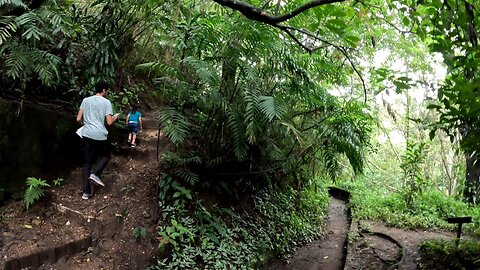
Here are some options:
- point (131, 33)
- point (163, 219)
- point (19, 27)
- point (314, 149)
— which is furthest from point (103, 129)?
point (314, 149)

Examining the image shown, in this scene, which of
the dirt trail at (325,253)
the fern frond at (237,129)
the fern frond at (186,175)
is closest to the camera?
the fern frond at (237,129)

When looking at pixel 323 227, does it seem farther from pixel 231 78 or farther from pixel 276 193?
pixel 231 78

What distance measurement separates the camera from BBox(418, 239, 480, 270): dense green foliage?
5173mm

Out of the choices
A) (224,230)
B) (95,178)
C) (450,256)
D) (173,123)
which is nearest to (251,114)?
(173,123)

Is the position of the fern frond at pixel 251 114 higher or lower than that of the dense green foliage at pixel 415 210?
higher

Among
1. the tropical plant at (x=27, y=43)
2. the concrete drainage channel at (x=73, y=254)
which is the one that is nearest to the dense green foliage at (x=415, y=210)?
the concrete drainage channel at (x=73, y=254)

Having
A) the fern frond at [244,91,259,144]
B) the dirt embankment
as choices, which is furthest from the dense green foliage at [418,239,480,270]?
the dirt embankment

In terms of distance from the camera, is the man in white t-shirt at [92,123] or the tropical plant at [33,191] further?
the man in white t-shirt at [92,123]

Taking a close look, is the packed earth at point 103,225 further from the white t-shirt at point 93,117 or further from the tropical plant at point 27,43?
the tropical plant at point 27,43

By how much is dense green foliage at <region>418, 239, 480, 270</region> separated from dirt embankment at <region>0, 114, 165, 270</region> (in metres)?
4.25

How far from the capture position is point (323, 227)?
30.0 feet

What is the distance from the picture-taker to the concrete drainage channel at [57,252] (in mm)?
4043

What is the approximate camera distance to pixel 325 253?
7.58m

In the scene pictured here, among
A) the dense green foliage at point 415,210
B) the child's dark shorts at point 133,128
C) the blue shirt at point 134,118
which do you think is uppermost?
the blue shirt at point 134,118
